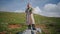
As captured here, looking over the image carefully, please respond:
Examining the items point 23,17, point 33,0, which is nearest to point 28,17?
point 23,17

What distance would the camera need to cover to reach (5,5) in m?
4.00

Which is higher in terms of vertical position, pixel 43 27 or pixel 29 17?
pixel 29 17

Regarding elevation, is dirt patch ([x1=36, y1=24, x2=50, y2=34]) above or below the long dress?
below

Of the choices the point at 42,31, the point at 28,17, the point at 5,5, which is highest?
the point at 5,5

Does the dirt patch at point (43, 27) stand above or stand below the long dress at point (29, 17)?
below

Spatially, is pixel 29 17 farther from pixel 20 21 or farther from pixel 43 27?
pixel 43 27

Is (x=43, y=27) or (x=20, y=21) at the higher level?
(x=20, y=21)

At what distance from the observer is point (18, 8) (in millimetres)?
3996

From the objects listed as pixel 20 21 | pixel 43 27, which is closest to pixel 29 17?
pixel 20 21

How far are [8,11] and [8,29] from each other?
0.38 meters

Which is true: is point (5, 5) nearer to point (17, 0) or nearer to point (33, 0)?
point (17, 0)

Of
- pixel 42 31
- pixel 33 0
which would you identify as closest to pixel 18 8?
pixel 33 0

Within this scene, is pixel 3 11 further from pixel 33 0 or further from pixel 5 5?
pixel 33 0

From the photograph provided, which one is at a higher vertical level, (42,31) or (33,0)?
(33,0)
